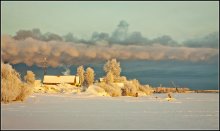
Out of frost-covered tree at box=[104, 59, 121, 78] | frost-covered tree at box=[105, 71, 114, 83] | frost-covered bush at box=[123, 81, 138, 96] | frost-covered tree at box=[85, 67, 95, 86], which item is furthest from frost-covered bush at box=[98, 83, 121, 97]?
frost-covered tree at box=[85, 67, 95, 86]

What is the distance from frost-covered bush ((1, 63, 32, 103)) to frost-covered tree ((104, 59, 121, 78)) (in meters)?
66.0

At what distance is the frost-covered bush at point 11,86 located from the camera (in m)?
25.8

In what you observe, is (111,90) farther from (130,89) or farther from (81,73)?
(81,73)

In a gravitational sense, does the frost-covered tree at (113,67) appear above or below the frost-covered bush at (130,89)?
above

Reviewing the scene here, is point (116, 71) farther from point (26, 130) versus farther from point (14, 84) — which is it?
point (26, 130)

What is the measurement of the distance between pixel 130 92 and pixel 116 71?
72.5 feet

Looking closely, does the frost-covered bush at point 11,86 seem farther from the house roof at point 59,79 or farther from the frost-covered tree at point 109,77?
the house roof at point 59,79

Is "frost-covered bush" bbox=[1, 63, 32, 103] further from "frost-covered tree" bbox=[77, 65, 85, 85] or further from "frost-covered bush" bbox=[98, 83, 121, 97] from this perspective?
"frost-covered tree" bbox=[77, 65, 85, 85]

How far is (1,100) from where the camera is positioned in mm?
25750

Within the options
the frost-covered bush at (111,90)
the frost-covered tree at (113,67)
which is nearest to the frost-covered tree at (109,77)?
the frost-covered tree at (113,67)

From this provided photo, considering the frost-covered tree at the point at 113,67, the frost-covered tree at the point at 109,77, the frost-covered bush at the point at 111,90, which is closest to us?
the frost-covered bush at the point at 111,90

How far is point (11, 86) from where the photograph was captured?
26188mm

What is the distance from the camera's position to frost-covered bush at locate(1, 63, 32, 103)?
25.8 metres

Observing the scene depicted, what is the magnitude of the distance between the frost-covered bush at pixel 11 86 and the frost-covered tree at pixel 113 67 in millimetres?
66016
